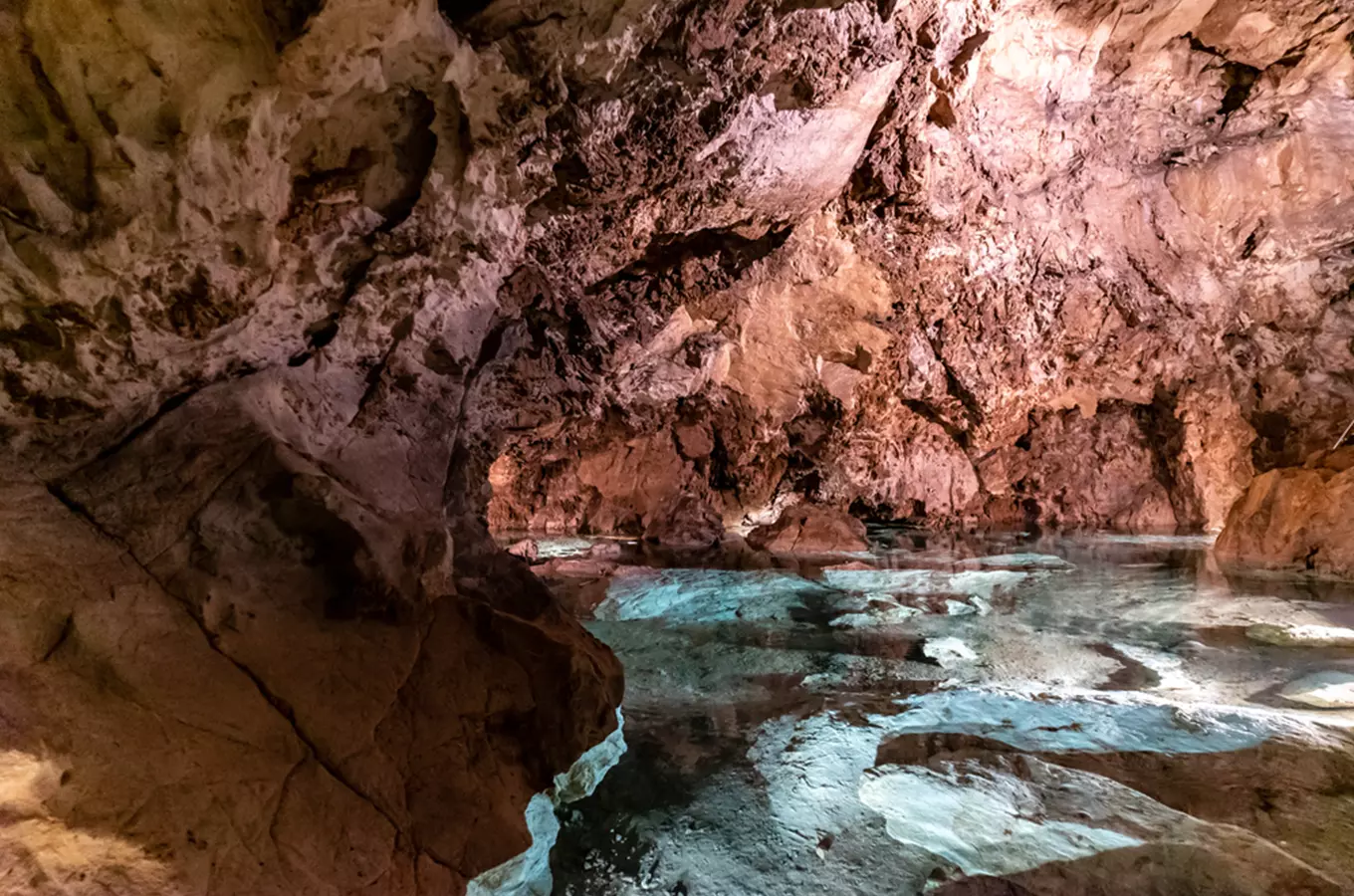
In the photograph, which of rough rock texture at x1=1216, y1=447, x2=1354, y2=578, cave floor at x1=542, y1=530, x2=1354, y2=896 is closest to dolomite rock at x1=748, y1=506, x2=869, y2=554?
cave floor at x1=542, y1=530, x2=1354, y2=896

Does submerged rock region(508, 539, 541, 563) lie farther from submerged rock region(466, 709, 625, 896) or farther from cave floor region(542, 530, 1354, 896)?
submerged rock region(466, 709, 625, 896)

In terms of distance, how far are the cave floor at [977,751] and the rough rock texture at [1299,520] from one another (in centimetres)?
155

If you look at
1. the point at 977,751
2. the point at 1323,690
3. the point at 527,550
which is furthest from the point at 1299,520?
the point at 527,550

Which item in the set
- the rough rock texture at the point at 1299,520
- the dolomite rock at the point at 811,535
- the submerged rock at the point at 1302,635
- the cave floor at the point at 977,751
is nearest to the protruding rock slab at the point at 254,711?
the cave floor at the point at 977,751

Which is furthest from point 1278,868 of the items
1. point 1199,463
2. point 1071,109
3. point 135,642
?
point 1199,463

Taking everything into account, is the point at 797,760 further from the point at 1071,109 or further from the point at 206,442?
the point at 1071,109

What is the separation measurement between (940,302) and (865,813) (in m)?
7.85

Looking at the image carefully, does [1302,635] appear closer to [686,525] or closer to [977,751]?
[977,751]

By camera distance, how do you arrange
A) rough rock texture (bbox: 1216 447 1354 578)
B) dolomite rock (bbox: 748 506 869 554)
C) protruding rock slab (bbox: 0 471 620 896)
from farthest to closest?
dolomite rock (bbox: 748 506 869 554)
rough rock texture (bbox: 1216 447 1354 578)
protruding rock slab (bbox: 0 471 620 896)

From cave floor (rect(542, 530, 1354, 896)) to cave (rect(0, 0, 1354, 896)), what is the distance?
27 millimetres

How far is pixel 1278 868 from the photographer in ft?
7.95

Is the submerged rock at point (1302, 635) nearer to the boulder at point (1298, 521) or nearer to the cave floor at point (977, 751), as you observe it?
the cave floor at point (977, 751)

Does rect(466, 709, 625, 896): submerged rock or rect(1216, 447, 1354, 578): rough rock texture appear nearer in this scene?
rect(466, 709, 625, 896): submerged rock

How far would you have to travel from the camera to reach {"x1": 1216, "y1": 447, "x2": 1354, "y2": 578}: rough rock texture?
779 centimetres
